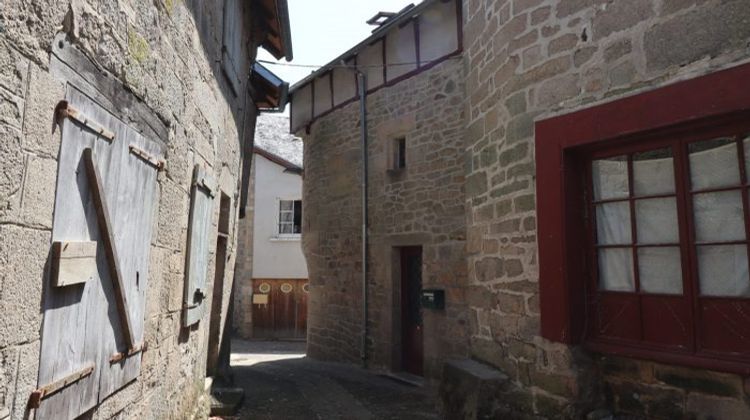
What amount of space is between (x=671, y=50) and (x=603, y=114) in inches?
19.3

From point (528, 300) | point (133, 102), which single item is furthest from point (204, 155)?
point (528, 300)

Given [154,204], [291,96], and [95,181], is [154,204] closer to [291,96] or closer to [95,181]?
[95,181]

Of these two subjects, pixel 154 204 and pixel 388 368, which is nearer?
pixel 154 204

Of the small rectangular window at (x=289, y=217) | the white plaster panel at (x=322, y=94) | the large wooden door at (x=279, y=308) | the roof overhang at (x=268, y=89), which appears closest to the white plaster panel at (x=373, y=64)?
the white plaster panel at (x=322, y=94)

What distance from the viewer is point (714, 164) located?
291 centimetres

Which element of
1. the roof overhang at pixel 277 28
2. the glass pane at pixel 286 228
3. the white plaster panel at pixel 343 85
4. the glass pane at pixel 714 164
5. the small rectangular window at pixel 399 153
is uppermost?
the white plaster panel at pixel 343 85

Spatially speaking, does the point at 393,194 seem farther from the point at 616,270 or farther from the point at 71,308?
the point at 71,308

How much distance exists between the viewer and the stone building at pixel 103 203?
1.77 meters

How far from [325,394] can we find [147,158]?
4795mm

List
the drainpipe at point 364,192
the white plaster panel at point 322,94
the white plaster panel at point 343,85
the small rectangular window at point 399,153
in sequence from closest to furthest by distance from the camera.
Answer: the small rectangular window at point 399,153, the drainpipe at point 364,192, the white plaster panel at point 343,85, the white plaster panel at point 322,94

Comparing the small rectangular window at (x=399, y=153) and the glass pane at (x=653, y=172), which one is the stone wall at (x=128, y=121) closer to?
the glass pane at (x=653, y=172)

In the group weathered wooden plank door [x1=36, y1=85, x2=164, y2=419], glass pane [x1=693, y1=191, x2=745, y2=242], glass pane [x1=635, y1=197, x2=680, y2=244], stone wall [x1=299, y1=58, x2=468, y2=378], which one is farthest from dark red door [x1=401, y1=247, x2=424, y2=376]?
weathered wooden plank door [x1=36, y1=85, x2=164, y2=419]

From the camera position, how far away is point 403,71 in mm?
8852

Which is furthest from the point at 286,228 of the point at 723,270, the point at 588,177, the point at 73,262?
the point at 73,262
